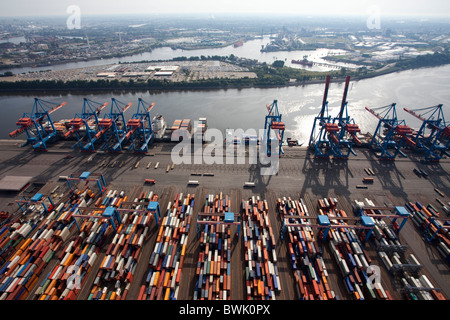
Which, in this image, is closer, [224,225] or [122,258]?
[122,258]

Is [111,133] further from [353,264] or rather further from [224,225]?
[353,264]

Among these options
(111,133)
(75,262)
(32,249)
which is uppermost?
(111,133)

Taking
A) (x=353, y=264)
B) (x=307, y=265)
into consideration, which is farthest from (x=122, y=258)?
(x=353, y=264)

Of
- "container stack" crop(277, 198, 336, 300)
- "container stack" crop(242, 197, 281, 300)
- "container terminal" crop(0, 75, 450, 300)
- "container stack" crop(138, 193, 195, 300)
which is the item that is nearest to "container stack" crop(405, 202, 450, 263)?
"container terminal" crop(0, 75, 450, 300)

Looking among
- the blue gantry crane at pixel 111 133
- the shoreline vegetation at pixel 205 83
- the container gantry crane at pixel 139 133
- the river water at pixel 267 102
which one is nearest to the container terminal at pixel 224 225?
the blue gantry crane at pixel 111 133

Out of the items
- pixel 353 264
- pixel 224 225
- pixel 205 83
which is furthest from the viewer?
pixel 205 83

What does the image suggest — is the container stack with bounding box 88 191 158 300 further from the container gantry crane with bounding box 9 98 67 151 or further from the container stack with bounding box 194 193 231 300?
the container gantry crane with bounding box 9 98 67 151
